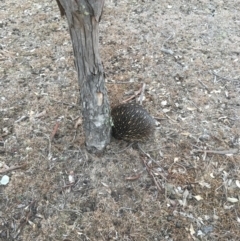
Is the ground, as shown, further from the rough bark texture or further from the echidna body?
the rough bark texture

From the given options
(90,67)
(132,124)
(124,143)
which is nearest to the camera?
(90,67)

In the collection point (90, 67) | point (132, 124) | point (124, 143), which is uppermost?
point (90, 67)

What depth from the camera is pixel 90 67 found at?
2094mm

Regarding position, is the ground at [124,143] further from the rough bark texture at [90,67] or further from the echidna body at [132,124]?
the rough bark texture at [90,67]

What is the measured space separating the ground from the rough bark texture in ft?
0.74

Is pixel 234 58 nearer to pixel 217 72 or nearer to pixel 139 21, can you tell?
pixel 217 72

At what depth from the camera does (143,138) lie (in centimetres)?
257

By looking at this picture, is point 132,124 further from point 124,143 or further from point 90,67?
point 90,67

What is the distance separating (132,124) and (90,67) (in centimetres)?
64

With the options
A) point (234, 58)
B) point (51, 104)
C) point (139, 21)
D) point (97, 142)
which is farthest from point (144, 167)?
point (139, 21)

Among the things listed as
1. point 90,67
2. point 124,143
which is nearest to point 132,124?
point 124,143

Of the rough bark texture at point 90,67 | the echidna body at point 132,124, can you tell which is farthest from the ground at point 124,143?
the rough bark texture at point 90,67

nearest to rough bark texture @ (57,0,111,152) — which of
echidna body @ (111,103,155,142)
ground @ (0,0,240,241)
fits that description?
echidna body @ (111,103,155,142)

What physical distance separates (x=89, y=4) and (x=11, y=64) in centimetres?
201
